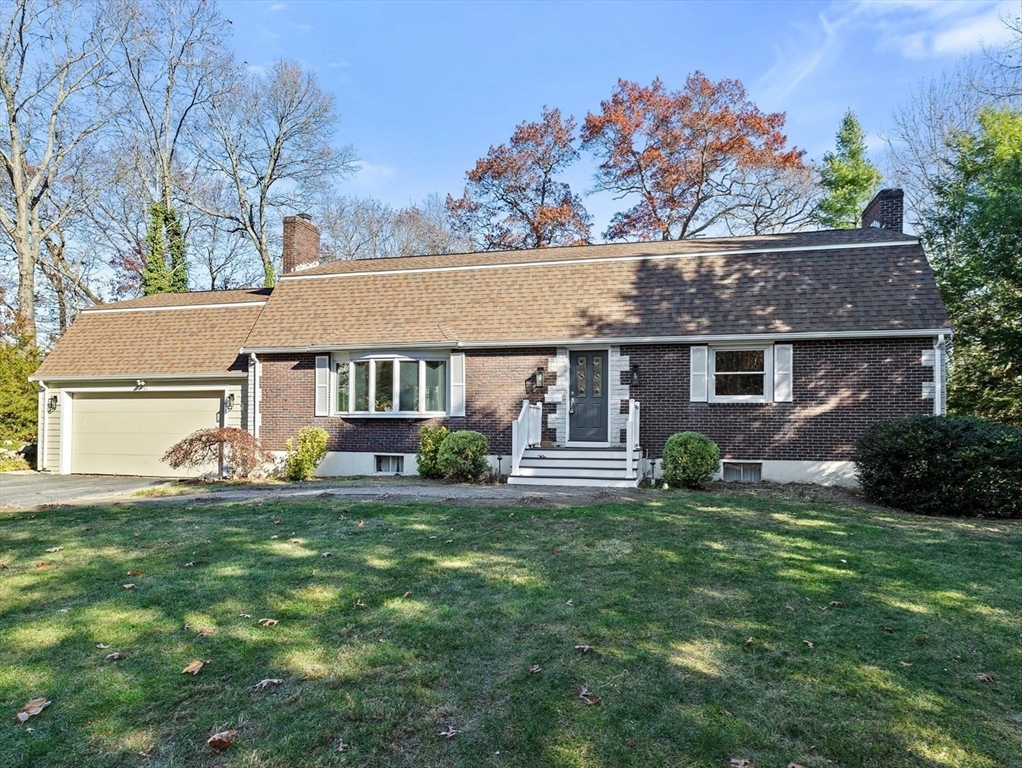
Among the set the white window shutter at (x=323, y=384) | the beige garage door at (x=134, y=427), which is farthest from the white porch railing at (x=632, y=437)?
the beige garage door at (x=134, y=427)

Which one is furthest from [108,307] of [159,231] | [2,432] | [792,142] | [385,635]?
[792,142]

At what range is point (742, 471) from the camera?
41.0ft

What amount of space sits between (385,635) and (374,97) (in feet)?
67.2

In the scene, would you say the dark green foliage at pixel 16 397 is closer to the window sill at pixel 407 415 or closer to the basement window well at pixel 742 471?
the window sill at pixel 407 415

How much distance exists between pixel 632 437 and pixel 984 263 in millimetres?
10194

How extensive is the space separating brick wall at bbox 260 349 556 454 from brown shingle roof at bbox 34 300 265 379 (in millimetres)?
1441

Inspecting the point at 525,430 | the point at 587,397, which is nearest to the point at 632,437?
the point at 587,397

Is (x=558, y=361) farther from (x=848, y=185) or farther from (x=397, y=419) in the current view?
(x=848, y=185)

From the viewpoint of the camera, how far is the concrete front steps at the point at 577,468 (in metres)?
11.7

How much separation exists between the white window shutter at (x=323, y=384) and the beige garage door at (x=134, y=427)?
10.2ft

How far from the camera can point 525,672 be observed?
3.67 m

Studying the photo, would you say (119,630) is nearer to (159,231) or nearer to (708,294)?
(708,294)

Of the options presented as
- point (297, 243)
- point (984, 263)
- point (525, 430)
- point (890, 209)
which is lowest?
point (525, 430)

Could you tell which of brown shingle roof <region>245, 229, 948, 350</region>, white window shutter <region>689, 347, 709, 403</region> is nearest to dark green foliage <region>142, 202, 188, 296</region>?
brown shingle roof <region>245, 229, 948, 350</region>
